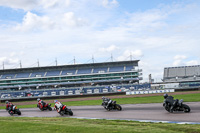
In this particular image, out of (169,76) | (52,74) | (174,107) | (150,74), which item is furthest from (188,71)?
(174,107)

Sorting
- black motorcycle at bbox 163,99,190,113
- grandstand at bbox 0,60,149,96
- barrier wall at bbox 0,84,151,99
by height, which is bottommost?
barrier wall at bbox 0,84,151,99

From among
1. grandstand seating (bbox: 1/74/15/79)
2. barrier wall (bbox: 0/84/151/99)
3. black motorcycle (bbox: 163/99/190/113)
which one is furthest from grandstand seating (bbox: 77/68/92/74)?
black motorcycle (bbox: 163/99/190/113)

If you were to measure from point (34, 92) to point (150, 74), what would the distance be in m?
49.4

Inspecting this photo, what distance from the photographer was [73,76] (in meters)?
83.3

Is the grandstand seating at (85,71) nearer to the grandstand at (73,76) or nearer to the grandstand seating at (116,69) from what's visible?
the grandstand at (73,76)

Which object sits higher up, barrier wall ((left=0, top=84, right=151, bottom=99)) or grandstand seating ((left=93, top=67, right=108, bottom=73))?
grandstand seating ((left=93, top=67, right=108, bottom=73))

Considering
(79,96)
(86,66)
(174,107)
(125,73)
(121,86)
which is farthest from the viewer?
(86,66)

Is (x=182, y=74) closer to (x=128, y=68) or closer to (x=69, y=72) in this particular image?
(x=128, y=68)

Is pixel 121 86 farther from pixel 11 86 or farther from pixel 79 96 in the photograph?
pixel 11 86

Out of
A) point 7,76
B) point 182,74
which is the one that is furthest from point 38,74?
point 182,74

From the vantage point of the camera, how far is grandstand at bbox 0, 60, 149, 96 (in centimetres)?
8100

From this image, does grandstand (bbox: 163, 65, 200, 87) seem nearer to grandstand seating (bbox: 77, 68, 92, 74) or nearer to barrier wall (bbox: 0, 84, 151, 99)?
barrier wall (bbox: 0, 84, 151, 99)

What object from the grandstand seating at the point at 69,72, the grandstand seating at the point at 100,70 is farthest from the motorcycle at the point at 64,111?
the grandstand seating at the point at 69,72

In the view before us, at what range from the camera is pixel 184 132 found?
950 cm
